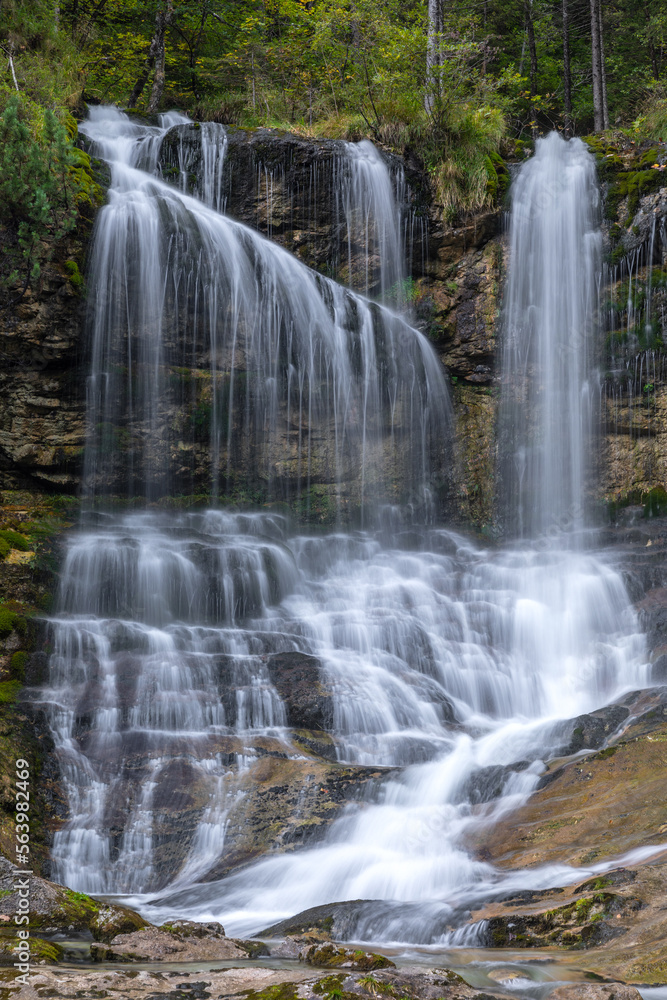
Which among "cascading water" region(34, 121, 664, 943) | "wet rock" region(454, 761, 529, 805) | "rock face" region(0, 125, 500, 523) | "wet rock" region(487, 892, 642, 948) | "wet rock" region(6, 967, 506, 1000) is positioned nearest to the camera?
"wet rock" region(6, 967, 506, 1000)

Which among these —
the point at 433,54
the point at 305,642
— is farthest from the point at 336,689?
the point at 433,54

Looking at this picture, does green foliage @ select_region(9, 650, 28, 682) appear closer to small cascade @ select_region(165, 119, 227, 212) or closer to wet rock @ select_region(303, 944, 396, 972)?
wet rock @ select_region(303, 944, 396, 972)

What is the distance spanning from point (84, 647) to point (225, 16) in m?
18.4

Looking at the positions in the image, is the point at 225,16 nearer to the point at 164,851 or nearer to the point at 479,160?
the point at 479,160

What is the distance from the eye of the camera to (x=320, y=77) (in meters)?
17.5

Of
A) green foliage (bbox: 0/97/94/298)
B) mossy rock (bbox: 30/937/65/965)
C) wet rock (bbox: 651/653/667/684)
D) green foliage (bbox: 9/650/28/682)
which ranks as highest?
green foliage (bbox: 0/97/94/298)

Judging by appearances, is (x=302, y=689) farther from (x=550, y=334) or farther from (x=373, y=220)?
(x=373, y=220)

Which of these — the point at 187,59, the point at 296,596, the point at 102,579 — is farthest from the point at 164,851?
the point at 187,59

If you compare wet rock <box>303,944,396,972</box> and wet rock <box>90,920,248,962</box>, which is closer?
wet rock <box>303,944,396,972</box>

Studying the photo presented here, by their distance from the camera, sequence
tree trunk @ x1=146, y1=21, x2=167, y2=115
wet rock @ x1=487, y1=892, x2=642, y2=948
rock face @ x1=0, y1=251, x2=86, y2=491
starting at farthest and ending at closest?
tree trunk @ x1=146, y1=21, x2=167, y2=115 < rock face @ x1=0, y1=251, x2=86, y2=491 < wet rock @ x1=487, y1=892, x2=642, y2=948

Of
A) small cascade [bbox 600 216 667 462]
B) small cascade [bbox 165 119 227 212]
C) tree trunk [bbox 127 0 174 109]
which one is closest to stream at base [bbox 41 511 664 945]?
small cascade [bbox 600 216 667 462]

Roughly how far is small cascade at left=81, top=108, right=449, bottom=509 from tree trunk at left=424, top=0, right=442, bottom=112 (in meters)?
4.26

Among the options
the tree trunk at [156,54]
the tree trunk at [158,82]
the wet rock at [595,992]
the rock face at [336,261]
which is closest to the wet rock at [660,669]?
the rock face at [336,261]

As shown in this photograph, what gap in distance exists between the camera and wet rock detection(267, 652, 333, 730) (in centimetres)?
787
